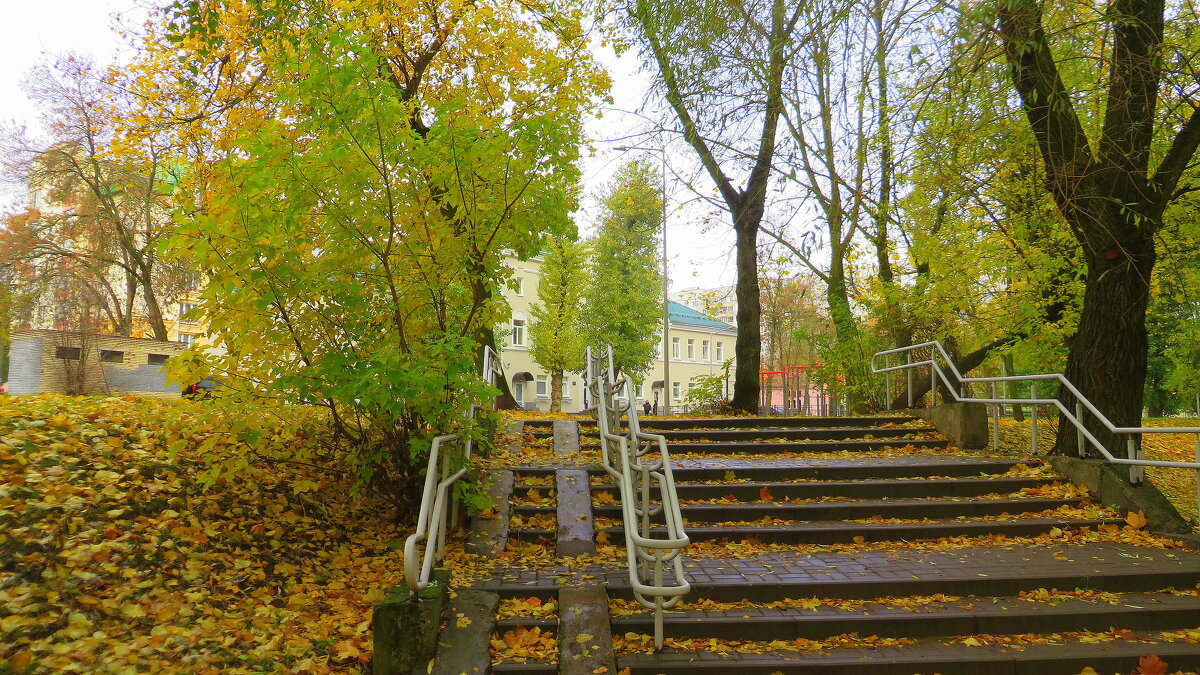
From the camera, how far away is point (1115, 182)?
23.0ft

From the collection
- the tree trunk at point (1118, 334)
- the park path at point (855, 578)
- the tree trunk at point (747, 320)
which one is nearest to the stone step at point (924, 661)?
the park path at point (855, 578)

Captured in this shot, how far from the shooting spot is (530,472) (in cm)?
711

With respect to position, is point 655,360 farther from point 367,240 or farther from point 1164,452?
point 367,240

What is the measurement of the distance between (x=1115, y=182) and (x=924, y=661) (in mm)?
5693

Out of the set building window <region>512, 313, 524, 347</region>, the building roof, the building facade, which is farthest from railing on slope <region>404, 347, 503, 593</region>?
the building roof

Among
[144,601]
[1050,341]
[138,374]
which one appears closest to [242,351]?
[144,601]

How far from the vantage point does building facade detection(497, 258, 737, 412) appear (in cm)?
3916

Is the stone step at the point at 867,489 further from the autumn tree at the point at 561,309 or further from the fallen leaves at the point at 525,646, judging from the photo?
the autumn tree at the point at 561,309

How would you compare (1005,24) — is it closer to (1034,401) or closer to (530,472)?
(1034,401)

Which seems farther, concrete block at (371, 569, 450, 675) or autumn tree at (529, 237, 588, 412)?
autumn tree at (529, 237, 588, 412)

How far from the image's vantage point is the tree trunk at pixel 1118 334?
23.4 feet

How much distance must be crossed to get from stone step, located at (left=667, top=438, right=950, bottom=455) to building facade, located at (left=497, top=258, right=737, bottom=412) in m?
25.3

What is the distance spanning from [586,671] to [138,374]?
2041 cm

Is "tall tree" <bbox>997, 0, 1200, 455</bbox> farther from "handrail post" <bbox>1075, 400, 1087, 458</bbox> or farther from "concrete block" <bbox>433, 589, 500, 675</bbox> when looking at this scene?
"concrete block" <bbox>433, 589, 500, 675</bbox>
